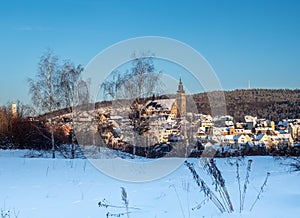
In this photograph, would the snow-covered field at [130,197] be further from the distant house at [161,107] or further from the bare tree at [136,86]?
the distant house at [161,107]

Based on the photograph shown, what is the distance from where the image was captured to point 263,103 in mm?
15953

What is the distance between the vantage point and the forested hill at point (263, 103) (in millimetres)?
A: 14031

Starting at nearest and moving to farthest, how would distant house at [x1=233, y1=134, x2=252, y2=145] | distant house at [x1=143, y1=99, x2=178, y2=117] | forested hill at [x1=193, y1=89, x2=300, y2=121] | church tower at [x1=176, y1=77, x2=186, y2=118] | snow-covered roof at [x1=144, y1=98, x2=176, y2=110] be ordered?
church tower at [x1=176, y1=77, x2=186, y2=118]
distant house at [x1=143, y1=99, x2=178, y2=117]
snow-covered roof at [x1=144, y1=98, x2=176, y2=110]
distant house at [x1=233, y1=134, x2=252, y2=145]
forested hill at [x1=193, y1=89, x2=300, y2=121]

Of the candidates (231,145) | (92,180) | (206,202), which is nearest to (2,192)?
(92,180)

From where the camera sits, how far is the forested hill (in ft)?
46.0

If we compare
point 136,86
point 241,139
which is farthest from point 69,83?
point 241,139

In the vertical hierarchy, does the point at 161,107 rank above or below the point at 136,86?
below

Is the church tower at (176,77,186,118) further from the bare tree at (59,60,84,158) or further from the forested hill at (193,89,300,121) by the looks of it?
the bare tree at (59,60,84,158)

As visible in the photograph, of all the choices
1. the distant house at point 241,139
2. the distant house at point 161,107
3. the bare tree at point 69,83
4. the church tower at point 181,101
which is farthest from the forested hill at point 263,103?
the bare tree at point 69,83

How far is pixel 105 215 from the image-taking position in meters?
3.65

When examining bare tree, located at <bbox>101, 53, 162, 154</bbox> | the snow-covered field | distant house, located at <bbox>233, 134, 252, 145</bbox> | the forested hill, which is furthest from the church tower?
the snow-covered field

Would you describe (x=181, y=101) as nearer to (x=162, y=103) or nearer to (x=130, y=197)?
(x=162, y=103)

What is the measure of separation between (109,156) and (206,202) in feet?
28.8

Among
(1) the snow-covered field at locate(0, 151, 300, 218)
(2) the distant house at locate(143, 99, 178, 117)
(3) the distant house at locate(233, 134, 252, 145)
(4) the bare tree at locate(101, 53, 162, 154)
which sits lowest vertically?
(1) the snow-covered field at locate(0, 151, 300, 218)
